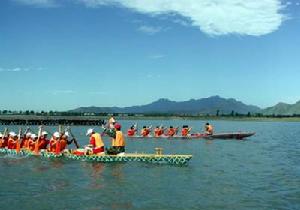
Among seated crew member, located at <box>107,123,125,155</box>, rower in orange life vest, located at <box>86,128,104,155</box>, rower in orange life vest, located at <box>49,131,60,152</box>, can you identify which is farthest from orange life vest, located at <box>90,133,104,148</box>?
rower in orange life vest, located at <box>49,131,60,152</box>

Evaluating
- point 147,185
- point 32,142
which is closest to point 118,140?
point 147,185

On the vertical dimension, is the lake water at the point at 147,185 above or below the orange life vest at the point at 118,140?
below

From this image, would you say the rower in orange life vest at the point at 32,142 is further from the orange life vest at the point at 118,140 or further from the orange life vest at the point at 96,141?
the orange life vest at the point at 118,140

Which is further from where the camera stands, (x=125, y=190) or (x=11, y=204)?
(x=125, y=190)

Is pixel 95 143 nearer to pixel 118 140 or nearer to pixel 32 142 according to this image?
pixel 118 140

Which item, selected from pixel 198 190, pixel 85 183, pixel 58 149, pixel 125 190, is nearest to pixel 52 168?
pixel 58 149

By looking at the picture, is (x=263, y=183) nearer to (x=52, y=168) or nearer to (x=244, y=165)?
(x=244, y=165)

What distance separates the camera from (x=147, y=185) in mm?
26312

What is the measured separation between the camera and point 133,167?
31.7 m

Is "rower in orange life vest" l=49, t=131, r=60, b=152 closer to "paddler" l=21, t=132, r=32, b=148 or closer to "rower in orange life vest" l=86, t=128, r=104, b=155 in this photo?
"rower in orange life vest" l=86, t=128, r=104, b=155

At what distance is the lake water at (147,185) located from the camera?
72.7 ft

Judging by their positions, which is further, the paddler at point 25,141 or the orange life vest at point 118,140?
the paddler at point 25,141

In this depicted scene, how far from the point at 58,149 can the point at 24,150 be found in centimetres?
402

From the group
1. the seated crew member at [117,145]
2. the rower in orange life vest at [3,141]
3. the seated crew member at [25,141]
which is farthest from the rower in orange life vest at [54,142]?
the rower in orange life vest at [3,141]
